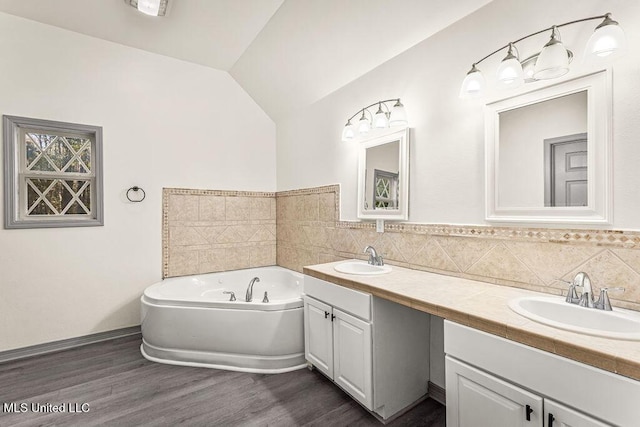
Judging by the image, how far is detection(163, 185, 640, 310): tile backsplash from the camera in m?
1.38

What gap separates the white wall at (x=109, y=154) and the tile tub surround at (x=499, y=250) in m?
1.59

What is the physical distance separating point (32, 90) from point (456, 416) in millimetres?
3837

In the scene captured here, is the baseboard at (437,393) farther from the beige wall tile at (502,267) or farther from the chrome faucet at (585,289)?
the chrome faucet at (585,289)

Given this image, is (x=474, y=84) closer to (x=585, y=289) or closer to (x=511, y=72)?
(x=511, y=72)

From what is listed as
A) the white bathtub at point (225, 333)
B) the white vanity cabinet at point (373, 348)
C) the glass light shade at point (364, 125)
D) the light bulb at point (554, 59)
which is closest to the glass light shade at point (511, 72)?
the light bulb at point (554, 59)

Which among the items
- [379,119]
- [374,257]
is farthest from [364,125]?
[374,257]

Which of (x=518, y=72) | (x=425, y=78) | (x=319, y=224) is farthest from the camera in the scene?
(x=319, y=224)

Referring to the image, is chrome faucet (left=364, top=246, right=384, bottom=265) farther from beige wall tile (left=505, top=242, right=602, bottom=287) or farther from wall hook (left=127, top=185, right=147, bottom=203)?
wall hook (left=127, top=185, right=147, bottom=203)

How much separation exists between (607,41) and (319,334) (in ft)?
7.03

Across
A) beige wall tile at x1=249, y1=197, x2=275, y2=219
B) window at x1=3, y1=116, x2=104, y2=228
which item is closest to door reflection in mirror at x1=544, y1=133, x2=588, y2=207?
beige wall tile at x1=249, y1=197, x2=275, y2=219

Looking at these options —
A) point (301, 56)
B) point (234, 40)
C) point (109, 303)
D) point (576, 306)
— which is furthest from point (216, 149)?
point (576, 306)

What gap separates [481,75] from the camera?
5.43 ft

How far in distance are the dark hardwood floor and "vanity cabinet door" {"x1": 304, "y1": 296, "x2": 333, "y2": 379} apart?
0.53 feet

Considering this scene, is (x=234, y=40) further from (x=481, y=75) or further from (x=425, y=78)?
(x=481, y=75)
